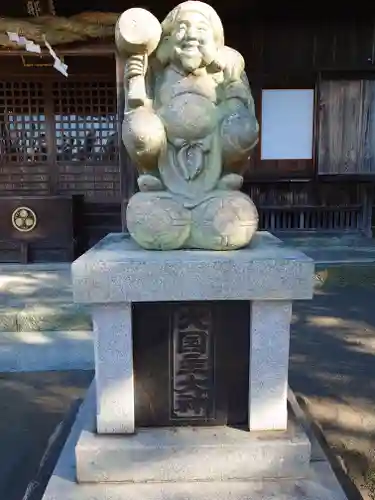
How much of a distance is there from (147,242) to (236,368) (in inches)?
26.6

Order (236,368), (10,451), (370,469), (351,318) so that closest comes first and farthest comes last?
(236,368) → (370,469) → (10,451) → (351,318)

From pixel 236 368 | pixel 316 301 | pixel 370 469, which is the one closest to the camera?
pixel 236 368

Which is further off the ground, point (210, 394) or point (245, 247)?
point (245, 247)

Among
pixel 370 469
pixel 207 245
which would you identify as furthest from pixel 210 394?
pixel 370 469

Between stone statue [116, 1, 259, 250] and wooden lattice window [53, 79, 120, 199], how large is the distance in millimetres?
5039

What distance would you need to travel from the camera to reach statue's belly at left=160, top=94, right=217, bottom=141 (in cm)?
211

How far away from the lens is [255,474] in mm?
1951

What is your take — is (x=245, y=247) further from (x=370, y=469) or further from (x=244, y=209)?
(x=370, y=469)

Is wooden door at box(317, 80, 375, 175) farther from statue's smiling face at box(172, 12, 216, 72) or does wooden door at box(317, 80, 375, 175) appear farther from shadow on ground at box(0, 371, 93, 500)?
statue's smiling face at box(172, 12, 216, 72)

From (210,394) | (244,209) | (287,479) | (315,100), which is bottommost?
(287,479)

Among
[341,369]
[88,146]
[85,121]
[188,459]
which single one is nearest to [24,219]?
[88,146]

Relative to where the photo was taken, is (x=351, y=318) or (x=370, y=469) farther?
(x=351, y=318)

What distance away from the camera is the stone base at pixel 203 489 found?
1.87 meters

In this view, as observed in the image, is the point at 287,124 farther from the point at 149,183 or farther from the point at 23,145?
the point at 149,183
